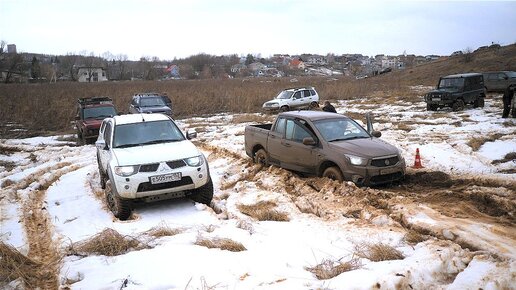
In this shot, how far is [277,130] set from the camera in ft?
31.7

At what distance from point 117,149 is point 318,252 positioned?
4.37m

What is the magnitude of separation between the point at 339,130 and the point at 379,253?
14.5ft

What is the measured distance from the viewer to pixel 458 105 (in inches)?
826

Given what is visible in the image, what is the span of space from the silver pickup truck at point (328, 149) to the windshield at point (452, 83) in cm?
1500

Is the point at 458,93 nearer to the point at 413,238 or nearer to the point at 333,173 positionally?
the point at 333,173

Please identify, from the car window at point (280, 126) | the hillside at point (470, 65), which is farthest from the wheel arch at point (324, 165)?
the hillside at point (470, 65)

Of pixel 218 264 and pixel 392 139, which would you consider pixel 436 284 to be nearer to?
pixel 218 264

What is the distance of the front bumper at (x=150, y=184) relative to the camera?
258 inches

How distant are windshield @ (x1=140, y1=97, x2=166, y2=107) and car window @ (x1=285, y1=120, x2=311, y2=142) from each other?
571 inches

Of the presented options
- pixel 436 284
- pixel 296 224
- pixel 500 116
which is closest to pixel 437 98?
pixel 500 116

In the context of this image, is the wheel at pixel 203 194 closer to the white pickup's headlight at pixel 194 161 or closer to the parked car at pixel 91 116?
the white pickup's headlight at pixel 194 161

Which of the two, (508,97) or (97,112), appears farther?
(97,112)

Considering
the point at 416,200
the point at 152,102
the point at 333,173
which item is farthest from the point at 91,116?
the point at 416,200

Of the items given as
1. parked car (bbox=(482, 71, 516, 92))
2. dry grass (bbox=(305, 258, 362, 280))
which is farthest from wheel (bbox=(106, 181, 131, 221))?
parked car (bbox=(482, 71, 516, 92))
